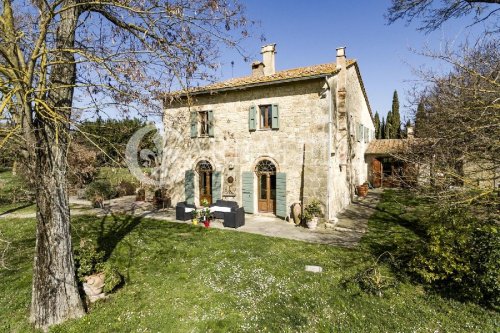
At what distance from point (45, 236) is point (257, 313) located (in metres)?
4.40

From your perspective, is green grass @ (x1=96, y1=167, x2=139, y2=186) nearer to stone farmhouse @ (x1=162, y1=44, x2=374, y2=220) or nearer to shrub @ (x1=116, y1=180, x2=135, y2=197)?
shrub @ (x1=116, y1=180, x2=135, y2=197)

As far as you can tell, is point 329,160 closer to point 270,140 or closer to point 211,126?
point 270,140

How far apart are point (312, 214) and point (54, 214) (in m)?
8.72

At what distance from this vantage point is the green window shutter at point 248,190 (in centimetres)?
1317

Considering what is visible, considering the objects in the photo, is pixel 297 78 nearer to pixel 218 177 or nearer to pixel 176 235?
pixel 218 177

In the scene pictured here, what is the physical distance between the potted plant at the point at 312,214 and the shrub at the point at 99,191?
1182 cm

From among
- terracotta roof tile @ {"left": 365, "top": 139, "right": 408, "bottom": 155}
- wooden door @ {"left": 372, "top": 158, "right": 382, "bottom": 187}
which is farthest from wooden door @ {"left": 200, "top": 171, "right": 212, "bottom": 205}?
wooden door @ {"left": 372, "top": 158, "right": 382, "bottom": 187}

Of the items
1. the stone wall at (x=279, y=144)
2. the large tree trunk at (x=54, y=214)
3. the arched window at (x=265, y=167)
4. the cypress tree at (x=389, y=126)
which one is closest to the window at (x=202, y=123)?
the stone wall at (x=279, y=144)

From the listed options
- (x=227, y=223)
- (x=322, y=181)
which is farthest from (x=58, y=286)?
(x=322, y=181)

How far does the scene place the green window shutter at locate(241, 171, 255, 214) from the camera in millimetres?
13172

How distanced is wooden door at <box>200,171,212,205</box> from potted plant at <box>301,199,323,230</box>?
18.2 feet

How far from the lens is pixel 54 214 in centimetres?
533

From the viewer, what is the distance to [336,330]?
5.20 m

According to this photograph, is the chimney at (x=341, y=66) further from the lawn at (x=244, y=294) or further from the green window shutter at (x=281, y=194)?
the lawn at (x=244, y=294)
